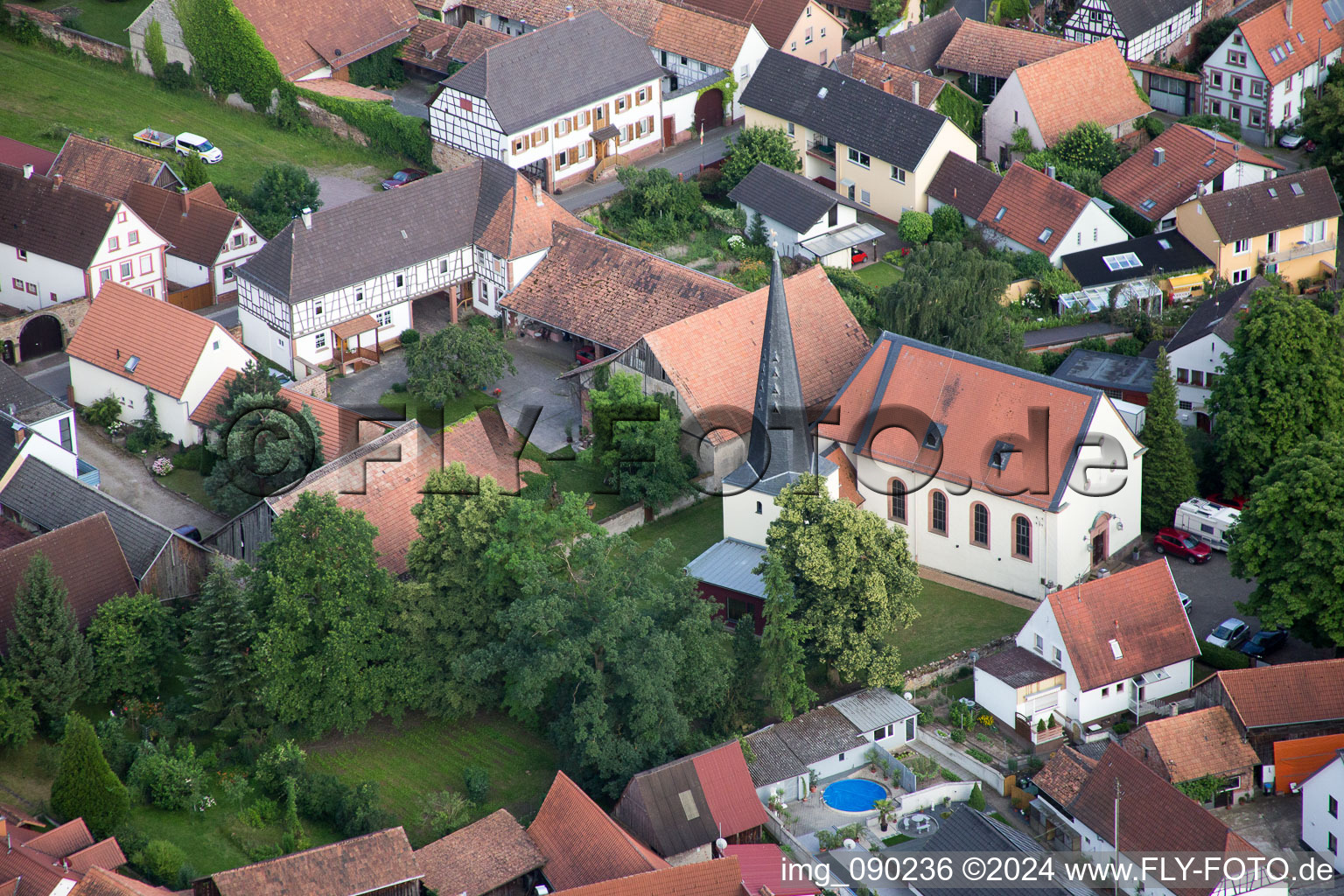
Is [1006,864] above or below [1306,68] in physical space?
below

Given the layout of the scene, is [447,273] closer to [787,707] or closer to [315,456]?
[315,456]

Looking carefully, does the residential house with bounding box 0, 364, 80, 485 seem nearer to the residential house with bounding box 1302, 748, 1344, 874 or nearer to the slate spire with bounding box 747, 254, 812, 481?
the slate spire with bounding box 747, 254, 812, 481

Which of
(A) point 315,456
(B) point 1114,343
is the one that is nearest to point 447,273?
(A) point 315,456

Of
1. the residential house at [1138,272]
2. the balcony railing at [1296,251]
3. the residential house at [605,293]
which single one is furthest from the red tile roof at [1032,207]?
the residential house at [605,293]

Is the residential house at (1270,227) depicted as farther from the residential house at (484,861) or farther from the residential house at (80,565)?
the residential house at (80,565)

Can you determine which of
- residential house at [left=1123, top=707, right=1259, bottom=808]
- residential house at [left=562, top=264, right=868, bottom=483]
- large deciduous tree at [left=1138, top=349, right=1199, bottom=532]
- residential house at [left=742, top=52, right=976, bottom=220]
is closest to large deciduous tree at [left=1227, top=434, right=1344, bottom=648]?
residential house at [left=1123, top=707, right=1259, bottom=808]

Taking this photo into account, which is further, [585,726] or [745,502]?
[745,502]
